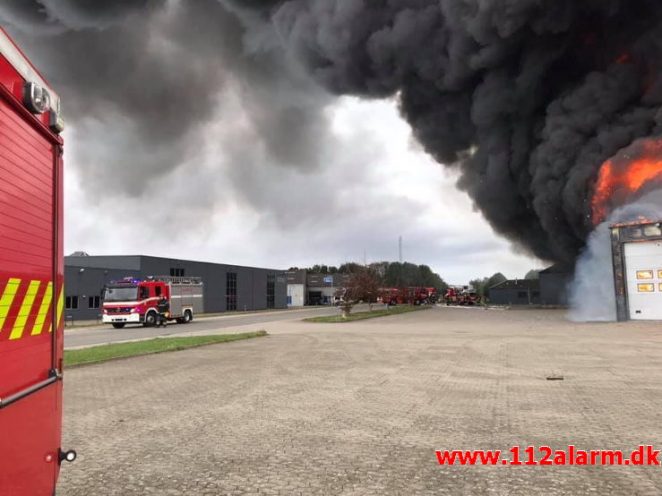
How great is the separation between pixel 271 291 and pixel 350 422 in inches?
2644

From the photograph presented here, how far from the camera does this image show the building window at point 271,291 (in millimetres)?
72125

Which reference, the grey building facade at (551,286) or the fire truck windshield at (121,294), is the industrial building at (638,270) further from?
the grey building facade at (551,286)

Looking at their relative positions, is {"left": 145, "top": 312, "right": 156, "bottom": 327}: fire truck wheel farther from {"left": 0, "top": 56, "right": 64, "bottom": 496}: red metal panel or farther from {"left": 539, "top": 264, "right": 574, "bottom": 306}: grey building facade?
{"left": 539, "top": 264, "right": 574, "bottom": 306}: grey building facade

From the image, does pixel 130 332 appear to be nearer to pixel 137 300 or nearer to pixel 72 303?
pixel 137 300

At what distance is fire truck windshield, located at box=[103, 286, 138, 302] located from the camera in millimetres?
27609

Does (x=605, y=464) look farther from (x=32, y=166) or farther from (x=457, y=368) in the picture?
(x=457, y=368)

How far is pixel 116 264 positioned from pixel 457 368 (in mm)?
43323

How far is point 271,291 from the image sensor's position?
239 feet

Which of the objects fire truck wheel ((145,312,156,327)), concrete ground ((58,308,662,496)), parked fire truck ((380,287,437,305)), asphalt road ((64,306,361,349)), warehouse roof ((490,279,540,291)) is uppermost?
warehouse roof ((490,279,540,291))

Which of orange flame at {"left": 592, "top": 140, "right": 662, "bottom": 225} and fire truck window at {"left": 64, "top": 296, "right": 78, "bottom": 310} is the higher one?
orange flame at {"left": 592, "top": 140, "right": 662, "bottom": 225}

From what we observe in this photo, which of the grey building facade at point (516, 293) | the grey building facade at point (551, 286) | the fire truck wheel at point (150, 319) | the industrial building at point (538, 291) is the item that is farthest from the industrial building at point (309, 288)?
the fire truck wheel at point (150, 319)

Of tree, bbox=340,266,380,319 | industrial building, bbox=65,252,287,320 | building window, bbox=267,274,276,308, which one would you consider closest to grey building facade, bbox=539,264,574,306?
tree, bbox=340,266,380,319

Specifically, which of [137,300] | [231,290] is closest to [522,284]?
[231,290]

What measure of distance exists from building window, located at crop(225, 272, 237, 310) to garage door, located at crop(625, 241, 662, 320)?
148ft
